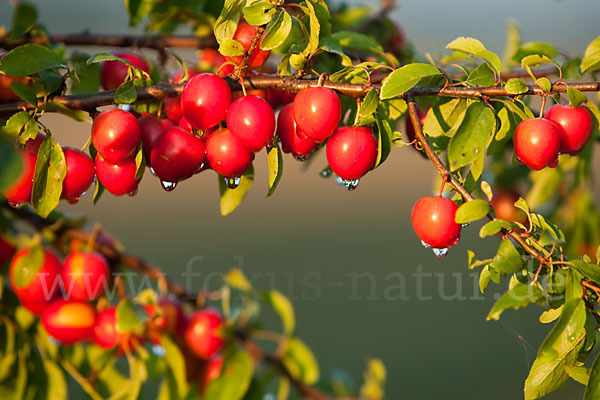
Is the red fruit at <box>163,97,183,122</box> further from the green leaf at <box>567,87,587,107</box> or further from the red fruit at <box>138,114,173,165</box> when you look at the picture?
the green leaf at <box>567,87,587,107</box>

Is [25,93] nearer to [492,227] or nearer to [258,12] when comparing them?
[258,12]

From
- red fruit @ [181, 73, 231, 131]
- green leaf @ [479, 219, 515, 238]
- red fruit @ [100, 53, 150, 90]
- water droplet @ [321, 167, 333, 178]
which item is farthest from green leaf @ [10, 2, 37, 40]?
green leaf @ [479, 219, 515, 238]

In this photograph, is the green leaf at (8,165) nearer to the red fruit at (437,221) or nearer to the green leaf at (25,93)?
the green leaf at (25,93)

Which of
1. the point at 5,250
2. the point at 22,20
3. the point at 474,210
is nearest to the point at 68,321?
the point at 5,250

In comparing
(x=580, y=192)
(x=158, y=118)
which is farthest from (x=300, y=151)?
(x=580, y=192)

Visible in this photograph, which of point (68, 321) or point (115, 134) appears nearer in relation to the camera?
point (115, 134)

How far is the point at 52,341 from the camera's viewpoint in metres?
1.08

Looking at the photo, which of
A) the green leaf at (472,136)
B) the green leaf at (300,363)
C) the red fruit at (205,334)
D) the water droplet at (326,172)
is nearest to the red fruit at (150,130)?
the water droplet at (326,172)

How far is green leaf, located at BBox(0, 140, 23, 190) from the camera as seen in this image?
36cm

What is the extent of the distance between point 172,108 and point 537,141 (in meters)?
0.43

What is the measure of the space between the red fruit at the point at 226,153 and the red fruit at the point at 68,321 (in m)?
0.45

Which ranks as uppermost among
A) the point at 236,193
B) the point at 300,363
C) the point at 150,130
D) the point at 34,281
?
the point at 150,130

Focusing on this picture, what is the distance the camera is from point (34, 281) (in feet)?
3.36

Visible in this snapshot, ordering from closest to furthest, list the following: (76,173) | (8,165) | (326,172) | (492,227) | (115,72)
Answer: (8,165)
(492,227)
(76,173)
(326,172)
(115,72)
